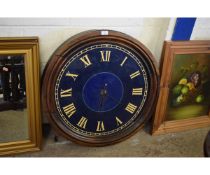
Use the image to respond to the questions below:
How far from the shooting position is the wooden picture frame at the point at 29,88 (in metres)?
1.24

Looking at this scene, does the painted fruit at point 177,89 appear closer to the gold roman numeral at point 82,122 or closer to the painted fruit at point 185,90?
the painted fruit at point 185,90

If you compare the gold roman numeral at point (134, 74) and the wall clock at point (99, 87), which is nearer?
the wall clock at point (99, 87)

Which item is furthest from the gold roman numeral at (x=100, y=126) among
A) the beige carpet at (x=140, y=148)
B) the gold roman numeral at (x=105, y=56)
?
the gold roman numeral at (x=105, y=56)

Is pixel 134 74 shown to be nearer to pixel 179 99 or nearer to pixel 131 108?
pixel 131 108

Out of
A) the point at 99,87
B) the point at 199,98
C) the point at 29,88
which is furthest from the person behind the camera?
the point at 199,98

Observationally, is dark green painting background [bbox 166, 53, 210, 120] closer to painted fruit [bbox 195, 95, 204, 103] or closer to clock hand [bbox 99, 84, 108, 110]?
painted fruit [bbox 195, 95, 204, 103]

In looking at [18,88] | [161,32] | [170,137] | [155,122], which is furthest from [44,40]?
[170,137]

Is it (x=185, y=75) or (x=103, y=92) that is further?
(x=185, y=75)

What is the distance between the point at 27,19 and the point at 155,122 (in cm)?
88

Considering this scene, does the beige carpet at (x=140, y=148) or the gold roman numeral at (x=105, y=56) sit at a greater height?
the gold roman numeral at (x=105, y=56)

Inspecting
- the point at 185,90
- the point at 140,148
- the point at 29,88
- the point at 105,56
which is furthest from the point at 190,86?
the point at 29,88

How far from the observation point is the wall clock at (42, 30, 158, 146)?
132 centimetres

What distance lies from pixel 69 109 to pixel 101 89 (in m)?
0.19

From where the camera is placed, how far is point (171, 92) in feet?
5.23
